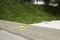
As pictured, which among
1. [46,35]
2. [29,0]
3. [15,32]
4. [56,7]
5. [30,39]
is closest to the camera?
[30,39]

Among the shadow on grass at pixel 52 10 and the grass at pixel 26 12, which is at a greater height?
the grass at pixel 26 12

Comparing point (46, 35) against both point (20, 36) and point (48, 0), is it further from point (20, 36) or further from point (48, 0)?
point (48, 0)

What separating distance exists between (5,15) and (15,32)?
28.3ft

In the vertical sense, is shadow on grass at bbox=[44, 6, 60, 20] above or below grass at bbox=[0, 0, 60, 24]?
below

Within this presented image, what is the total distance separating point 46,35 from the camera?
37.2 ft

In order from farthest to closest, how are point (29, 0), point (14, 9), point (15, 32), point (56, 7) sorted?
point (29, 0), point (56, 7), point (14, 9), point (15, 32)

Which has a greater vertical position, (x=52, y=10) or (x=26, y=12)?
(x=26, y=12)

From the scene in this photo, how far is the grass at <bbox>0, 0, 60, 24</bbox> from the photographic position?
20178 millimetres

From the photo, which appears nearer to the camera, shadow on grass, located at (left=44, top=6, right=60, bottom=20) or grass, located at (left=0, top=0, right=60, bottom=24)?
grass, located at (left=0, top=0, right=60, bottom=24)

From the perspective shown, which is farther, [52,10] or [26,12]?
[52,10]

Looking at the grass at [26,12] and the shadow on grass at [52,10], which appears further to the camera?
the shadow on grass at [52,10]

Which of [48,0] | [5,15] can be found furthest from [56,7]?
[5,15]

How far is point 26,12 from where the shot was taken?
22625 millimetres

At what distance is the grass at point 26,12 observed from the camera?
20.2 metres
